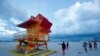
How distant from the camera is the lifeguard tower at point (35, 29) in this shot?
104 ft

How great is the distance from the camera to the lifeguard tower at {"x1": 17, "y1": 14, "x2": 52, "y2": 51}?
104 ft

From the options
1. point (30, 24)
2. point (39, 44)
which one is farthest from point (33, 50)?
point (30, 24)

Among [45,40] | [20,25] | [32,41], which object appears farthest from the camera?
[45,40]

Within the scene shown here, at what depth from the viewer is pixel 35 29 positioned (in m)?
33.7

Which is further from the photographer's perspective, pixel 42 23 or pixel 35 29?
pixel 35 29

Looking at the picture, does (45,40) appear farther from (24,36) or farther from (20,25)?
(20,25)

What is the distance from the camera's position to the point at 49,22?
3341cm

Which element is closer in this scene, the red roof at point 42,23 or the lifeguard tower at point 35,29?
the red roof at point 42,23

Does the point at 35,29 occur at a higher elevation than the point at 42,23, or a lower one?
lower

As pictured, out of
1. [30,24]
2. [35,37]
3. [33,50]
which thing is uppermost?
→ [30,24]

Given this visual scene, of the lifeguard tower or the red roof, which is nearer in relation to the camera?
the red roof

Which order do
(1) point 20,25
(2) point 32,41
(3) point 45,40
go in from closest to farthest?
(1) point 20,25
(2) point 32,41
(3) point 45,40

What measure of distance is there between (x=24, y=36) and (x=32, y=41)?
5.07 ft

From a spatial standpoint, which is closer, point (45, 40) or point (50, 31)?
point (50, 31)
